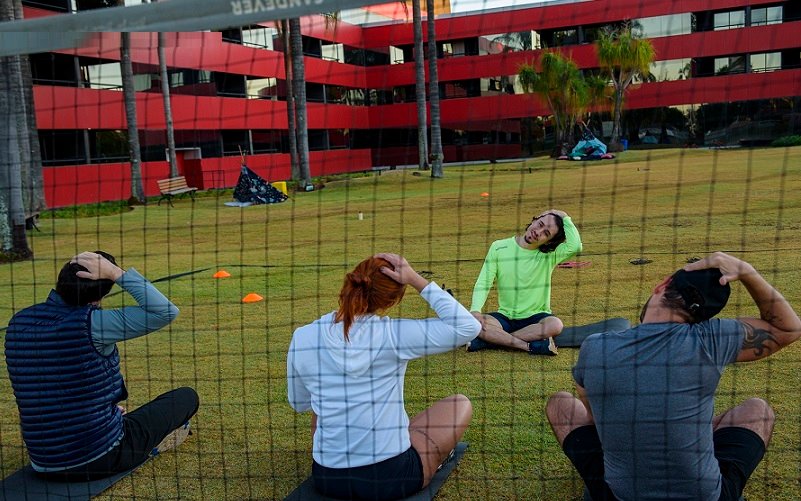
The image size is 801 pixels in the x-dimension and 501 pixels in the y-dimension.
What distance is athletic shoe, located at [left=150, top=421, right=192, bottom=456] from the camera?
426 cm

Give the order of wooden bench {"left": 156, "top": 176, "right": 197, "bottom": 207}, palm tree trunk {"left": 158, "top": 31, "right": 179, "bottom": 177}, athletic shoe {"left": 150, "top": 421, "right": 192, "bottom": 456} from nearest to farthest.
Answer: athletic shoe {"left": 150, "top": 421, "right": 192, "bottom": 456} → wooden bench {"left": 156, "top": 176, "right": 197, "bottom": 207} → palm tree trunk {"left": 158, "top": 31, "right": 179, "bottom": 177}

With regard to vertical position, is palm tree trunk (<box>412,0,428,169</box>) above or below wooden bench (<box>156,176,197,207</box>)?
above

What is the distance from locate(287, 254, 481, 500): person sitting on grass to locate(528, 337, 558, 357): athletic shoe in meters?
2.42

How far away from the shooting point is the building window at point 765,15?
108 feet

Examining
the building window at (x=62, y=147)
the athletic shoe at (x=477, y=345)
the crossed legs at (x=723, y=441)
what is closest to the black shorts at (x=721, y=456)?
the crossed legs at (x=723, y=441)

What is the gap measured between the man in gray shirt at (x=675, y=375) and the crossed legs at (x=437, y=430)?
0.83m

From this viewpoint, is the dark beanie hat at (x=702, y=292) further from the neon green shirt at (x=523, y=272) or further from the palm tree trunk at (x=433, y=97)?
the palm tree trunk at (x=433, y=97)

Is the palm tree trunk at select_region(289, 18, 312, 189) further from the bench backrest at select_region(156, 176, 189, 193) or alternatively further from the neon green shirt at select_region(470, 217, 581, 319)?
the neon green shirt at select_region(470, 217, 581, 319)

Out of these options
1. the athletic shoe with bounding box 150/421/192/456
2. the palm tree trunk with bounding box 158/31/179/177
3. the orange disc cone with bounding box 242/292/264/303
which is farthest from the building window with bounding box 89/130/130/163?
the athletic shoe with bounding box 150/421/192/456

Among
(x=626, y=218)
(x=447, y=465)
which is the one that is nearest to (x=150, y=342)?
(x=447, y=465)

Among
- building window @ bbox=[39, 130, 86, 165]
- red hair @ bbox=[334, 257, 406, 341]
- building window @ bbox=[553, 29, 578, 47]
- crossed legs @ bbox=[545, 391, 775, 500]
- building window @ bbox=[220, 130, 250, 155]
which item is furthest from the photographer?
building window @ bbox=[553, 29, 578, 47]

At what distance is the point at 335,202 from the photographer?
2086 cm

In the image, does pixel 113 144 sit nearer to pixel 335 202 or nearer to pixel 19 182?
pixel 335 202

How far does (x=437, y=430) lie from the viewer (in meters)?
3.62
